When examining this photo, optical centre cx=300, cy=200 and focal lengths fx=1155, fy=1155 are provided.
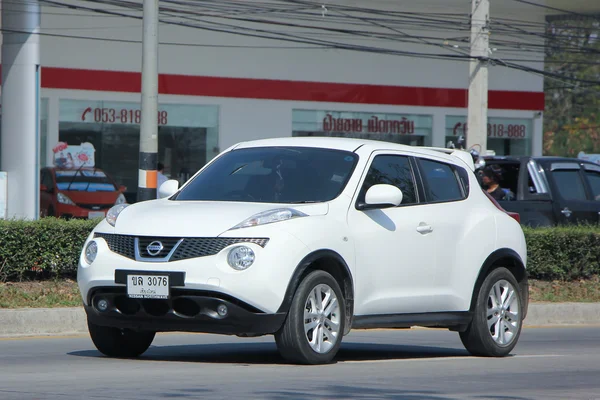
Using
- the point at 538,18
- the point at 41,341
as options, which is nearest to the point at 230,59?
the point at 538,18

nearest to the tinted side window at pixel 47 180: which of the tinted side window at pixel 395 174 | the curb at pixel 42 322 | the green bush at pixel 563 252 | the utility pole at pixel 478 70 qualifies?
the utility pole at pixel 478 70

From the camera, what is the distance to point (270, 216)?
26.5ft

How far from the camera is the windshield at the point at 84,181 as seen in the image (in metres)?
27.0

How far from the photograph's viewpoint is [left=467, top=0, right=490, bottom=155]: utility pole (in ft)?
73.3

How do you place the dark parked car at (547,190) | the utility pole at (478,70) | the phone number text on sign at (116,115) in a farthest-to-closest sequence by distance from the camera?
the phone number text on sign at (116,115) < the utility pole at (478,70) < the dark parked car at (547,190)

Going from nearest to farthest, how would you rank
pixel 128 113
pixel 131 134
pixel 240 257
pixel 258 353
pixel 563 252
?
pixel 240 257 < pixel 258 353 < pixel 563 252 < pixel 128 113 < pixel 131 134

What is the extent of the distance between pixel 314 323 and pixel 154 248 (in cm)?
125

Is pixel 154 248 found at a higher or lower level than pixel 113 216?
lower

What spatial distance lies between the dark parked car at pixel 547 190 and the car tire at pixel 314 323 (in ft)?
27.9

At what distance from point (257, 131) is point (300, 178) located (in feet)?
76.7

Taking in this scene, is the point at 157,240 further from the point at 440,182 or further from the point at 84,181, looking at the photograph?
the point at 84,181

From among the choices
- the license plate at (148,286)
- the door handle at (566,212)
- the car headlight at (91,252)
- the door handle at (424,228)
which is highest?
the door handle at (424,228)

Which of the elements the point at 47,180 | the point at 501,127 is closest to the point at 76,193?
the point at 47,180

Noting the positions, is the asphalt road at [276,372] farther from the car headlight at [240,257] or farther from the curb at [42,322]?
the car headlight at [240,257]
